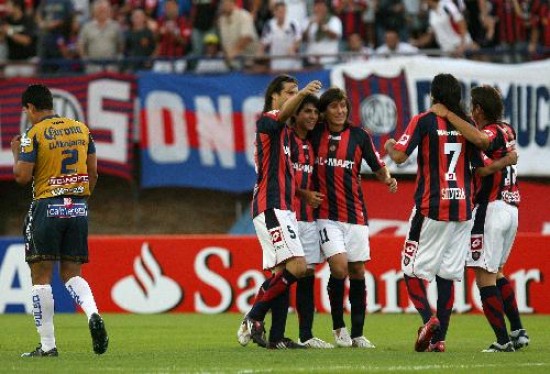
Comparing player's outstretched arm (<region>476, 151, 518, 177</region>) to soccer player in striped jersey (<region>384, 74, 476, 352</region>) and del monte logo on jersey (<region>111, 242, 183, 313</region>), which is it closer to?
soccer player in striped jersey (<region>384, 74, 476, 352</region>)

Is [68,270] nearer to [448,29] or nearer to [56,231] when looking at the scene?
[56,231]

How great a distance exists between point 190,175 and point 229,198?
1.09m

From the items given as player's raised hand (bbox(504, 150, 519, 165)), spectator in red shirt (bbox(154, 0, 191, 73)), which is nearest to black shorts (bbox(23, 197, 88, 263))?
player's raised hand (bbox(504, 150, 519, 165))

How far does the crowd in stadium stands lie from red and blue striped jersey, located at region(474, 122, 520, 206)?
9.52 m

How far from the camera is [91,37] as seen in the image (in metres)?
22.5

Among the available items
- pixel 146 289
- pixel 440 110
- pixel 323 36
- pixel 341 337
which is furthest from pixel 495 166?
pixel 323 36

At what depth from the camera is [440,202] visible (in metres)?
11.3

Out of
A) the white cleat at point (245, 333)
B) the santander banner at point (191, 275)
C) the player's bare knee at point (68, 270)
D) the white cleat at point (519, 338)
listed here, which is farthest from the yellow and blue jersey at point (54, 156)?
the santander banner at point (191, 275)

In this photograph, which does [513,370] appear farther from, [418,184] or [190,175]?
[190,175]

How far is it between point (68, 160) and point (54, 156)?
119 mm

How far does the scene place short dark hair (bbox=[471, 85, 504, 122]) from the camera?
38.6ft

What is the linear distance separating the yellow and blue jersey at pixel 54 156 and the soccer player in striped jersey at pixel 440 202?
2.48m

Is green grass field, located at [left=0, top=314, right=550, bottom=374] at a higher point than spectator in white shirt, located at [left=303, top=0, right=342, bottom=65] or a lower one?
lower

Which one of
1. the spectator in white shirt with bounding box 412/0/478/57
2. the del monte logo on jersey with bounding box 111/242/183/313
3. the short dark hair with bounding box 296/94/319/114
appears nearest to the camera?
the short dark hair with bounding box 296/94/319/114
